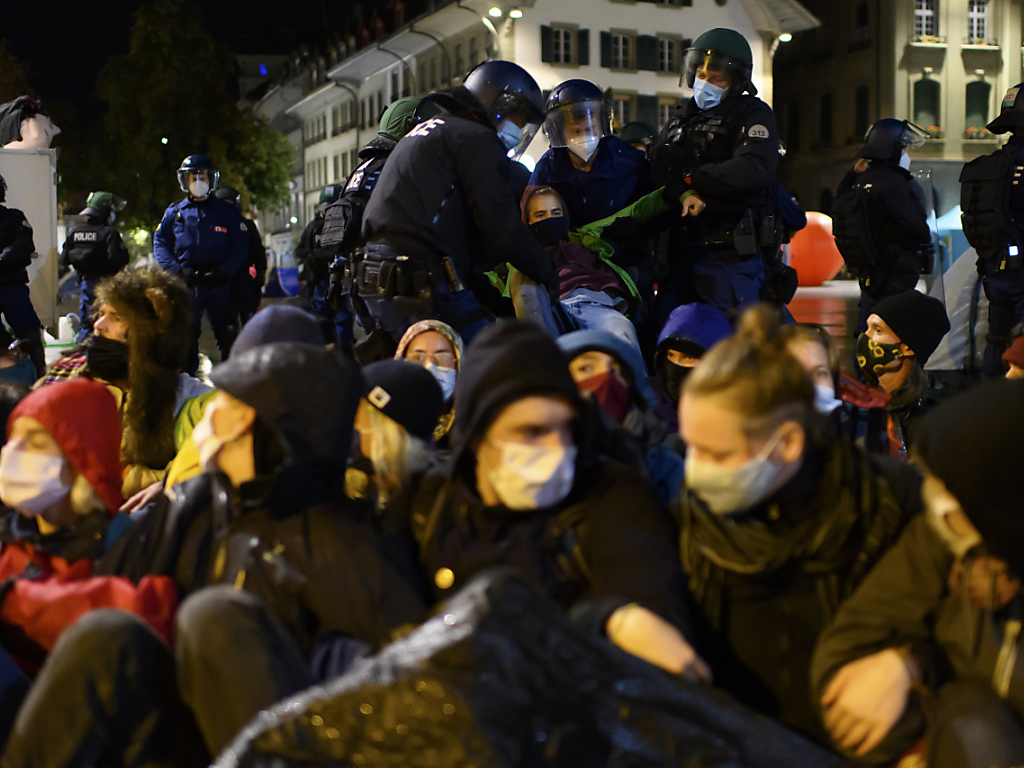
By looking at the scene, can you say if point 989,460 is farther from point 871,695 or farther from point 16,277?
point 16,277

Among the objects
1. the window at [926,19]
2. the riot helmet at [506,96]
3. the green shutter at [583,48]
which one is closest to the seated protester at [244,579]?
the riot helmet at [506,96]

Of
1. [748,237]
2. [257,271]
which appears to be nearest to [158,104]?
Answer: [257,271]

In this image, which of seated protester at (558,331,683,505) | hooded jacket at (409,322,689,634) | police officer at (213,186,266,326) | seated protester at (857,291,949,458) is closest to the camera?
hooded jacket at (409,322,689,634)

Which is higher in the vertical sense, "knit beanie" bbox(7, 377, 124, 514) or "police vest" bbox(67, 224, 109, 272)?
"knit beanie" bbox(7, 377, 124, 514)

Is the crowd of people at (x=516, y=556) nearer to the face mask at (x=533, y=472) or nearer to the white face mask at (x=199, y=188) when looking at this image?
the face mask at (x=533, y=472)

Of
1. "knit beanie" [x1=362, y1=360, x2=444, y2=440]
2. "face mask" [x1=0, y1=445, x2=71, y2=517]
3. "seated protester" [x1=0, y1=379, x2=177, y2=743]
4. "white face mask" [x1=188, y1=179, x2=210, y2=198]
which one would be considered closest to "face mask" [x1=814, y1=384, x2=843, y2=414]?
"knit beanie" [x1=362, y1=360, x2=444, y2=440]

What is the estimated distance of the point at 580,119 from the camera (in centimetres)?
657

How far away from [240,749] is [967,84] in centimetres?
4859

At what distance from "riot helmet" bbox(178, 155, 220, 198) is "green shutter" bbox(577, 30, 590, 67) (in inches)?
1196

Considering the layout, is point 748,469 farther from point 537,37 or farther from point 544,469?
point 537,37

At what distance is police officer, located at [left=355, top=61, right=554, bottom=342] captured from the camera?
5.41m

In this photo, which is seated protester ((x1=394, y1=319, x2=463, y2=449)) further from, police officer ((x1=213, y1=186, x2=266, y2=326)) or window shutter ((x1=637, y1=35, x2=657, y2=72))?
window shutter ((x1=637, y1=35, x2=657, y2=72))

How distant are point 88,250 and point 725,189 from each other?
822 cm

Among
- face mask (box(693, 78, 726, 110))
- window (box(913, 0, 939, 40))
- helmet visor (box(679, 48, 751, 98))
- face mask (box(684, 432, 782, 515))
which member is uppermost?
window (box(913, 0, 939, 40))
